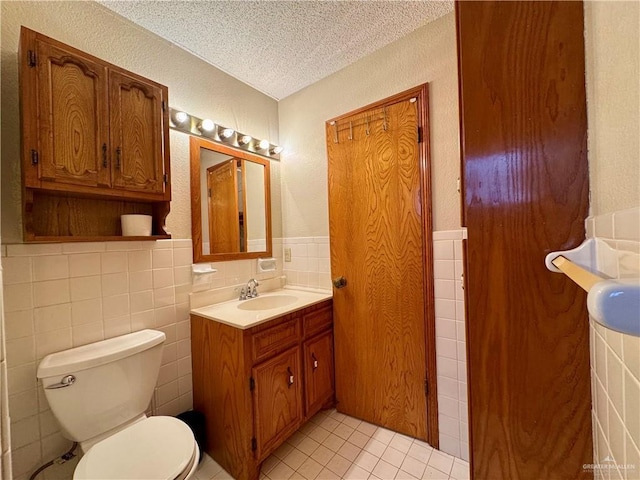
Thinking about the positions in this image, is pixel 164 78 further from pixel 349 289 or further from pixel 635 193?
pixel 635 193

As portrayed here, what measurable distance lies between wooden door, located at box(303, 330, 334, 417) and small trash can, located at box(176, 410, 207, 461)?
60 centimetres

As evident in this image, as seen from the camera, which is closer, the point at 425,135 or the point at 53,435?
the point at 53,435

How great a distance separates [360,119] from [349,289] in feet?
3.78

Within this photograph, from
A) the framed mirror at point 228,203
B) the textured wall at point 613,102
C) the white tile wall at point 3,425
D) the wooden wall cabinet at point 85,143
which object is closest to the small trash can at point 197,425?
the framed mirror at point 228,203

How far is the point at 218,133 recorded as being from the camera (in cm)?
179

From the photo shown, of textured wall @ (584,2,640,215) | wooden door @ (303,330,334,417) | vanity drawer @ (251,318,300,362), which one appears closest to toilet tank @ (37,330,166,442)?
vanity drawer @ (251,318,300,362)

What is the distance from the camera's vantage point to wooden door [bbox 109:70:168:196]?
1203 mm

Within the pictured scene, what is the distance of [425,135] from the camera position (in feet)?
4.90

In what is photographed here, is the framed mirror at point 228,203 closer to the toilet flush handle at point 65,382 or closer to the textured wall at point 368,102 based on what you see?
the textured wall at point 368,102

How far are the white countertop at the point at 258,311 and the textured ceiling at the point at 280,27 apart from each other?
162 cm

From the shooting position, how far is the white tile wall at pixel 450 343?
4.66 feet

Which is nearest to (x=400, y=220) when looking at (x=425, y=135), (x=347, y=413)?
(x=425, y=135)

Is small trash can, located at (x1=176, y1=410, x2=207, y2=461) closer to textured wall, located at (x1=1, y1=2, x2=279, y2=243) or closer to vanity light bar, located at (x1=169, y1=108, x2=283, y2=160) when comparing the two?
textured wall, located at (x1=1, y1=2, x2=279, y2=243)

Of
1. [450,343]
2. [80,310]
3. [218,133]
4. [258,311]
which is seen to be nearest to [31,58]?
[218,133]
